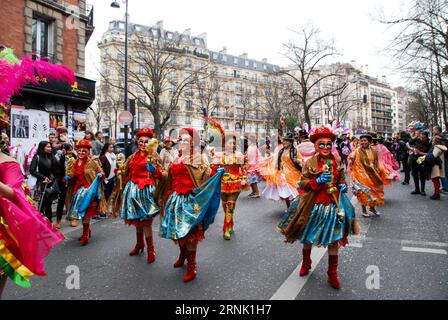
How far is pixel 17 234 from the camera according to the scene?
279cm

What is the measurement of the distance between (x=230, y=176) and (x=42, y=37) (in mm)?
13947

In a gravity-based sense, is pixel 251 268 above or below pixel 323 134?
below

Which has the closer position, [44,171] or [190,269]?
[190,269]

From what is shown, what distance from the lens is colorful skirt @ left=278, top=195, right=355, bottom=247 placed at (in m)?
4.15

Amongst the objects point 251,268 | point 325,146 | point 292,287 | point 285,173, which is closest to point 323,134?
point 325,146

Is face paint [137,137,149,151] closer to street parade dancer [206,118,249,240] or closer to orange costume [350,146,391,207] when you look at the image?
street parade dancer [206,118,249,240]

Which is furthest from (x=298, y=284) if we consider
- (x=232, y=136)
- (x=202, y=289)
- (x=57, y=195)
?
(x=57, y=195)

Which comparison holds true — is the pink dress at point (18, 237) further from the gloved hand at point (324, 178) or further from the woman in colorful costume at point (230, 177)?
the woman in colorful costume at point (230, 177)

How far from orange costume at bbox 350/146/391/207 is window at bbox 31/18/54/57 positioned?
13.9 metres

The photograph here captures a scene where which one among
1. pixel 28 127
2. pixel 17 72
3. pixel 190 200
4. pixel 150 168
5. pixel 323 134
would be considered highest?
pixel 28 127

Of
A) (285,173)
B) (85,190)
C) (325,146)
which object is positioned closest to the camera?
(325,146)

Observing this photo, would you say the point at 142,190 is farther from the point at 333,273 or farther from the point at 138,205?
the point at 333,273

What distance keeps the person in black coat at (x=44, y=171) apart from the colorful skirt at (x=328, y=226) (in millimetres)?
5416
